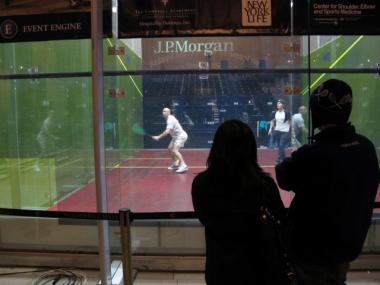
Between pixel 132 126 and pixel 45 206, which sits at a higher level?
pixel 132 126

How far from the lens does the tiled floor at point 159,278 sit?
3842 mm

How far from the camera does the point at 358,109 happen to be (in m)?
4.73

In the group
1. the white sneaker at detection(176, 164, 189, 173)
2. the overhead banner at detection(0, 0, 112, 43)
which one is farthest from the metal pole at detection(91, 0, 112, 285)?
the white sneaker at detection(176, 164, 189, 173)

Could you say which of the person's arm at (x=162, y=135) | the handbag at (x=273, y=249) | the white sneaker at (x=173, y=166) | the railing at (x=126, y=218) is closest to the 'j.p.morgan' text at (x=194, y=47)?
the person's arm at (x=162, y=135)

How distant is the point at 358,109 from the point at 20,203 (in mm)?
4127

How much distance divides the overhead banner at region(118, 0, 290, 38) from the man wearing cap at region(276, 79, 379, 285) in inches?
77.0

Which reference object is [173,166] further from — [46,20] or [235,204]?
[235,204]

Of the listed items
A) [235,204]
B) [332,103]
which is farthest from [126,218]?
[332,103]

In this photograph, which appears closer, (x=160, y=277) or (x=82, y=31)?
(x=82, y=31)

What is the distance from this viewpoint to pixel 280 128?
14.7ft

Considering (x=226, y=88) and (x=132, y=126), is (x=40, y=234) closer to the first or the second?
(x=132, y=126)

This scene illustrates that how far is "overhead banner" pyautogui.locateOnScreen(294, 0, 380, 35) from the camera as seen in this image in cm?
353

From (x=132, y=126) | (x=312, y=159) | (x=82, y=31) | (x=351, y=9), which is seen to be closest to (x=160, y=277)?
(x=132, y=126)

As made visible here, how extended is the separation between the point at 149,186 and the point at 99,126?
2453 mm
